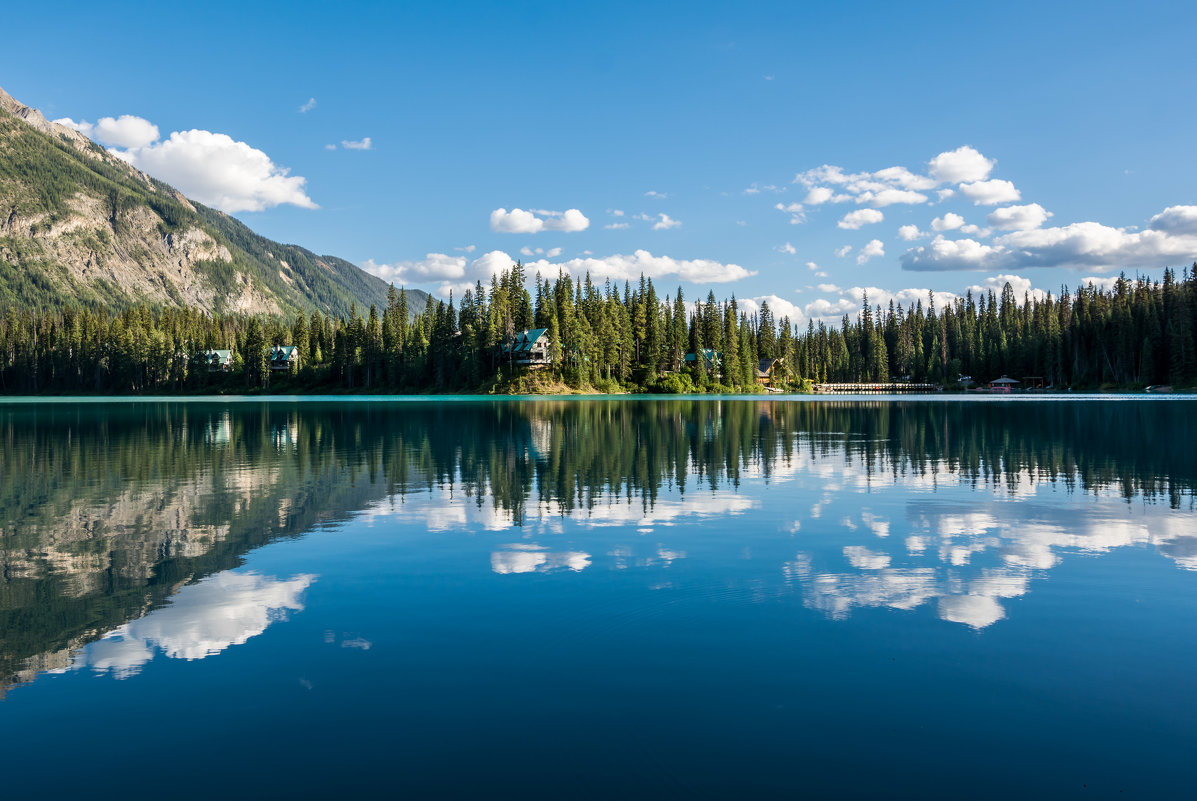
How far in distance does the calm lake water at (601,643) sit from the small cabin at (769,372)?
6325 inches

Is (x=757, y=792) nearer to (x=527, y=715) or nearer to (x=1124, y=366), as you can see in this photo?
(x=527, y=715)

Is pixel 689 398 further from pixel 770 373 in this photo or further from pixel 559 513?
pixel 559 513

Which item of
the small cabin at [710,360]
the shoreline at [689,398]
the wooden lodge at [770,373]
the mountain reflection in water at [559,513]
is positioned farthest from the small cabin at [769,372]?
the mountain reflection in water at [559,513]

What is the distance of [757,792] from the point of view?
5938 millimetres

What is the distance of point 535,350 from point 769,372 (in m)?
67.6

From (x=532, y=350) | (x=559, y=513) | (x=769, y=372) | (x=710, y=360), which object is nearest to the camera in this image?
(x=559, y=513)

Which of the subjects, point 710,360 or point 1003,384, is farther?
point 1003,384

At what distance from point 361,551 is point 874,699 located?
1070 cm

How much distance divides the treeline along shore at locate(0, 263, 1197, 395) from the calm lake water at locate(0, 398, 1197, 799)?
407 feet

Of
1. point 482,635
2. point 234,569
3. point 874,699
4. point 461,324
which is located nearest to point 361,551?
point 234,569

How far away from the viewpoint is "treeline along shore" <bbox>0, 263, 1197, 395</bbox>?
484 ft

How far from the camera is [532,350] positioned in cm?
14650

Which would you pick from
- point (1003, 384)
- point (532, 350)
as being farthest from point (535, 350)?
point (1003, 384)

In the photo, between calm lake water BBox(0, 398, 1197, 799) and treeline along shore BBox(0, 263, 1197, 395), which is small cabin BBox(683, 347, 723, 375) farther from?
calm lake water BBox(0, 398, 1197, 799)
